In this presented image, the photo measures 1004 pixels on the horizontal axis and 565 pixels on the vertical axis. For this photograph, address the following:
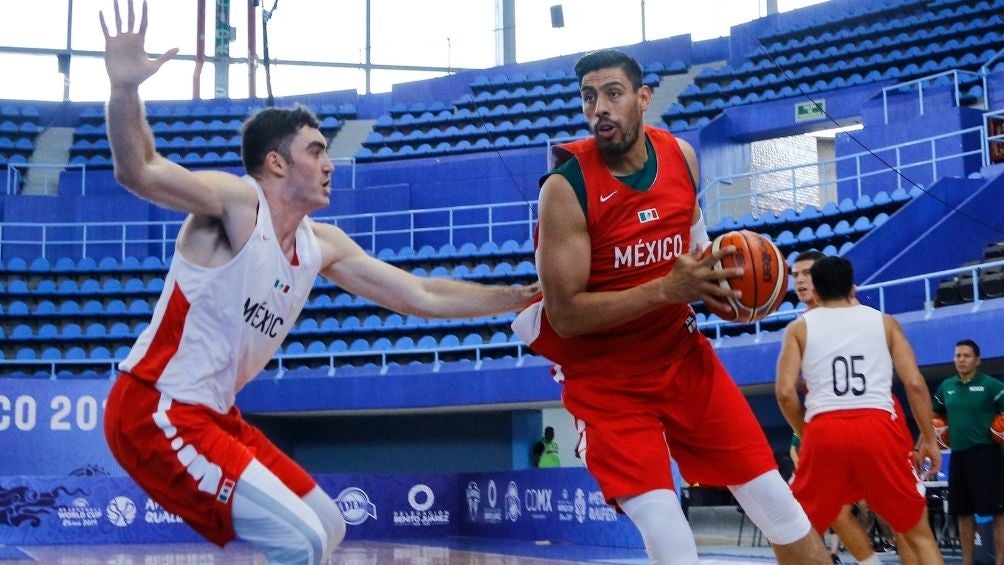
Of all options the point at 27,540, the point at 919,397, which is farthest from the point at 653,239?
the point at 27,540

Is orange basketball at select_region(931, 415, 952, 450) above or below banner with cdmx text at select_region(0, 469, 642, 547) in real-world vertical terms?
above

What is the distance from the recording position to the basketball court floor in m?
10.9

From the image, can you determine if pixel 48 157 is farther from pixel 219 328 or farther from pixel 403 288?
pixel 219 328

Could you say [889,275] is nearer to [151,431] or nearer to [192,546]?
[192,546]

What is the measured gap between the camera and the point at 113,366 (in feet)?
57.5

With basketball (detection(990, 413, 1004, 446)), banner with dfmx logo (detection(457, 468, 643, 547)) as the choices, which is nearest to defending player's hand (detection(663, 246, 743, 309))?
basketball (detection(990, 413, 1004, 446))

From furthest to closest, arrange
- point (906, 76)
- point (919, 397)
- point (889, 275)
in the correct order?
point (906, 76) < point (889, 275) < point (919, 397)

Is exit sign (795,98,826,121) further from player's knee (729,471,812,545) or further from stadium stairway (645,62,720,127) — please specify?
player's knee (729,471,812,545)

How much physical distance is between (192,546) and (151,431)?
11342 millimetres

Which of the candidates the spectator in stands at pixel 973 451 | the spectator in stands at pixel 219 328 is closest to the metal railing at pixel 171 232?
the spectator in stands at pixel 973 451

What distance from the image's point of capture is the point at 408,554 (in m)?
12.0

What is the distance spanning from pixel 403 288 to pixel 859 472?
2302 mm

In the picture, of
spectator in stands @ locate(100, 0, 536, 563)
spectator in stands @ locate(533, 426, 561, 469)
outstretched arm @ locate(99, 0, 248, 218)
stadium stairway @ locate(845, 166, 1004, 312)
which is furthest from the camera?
spectator in stands @ locate(533, 426, 561, 469)

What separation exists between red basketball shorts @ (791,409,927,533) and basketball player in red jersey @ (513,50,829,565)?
1.25m
